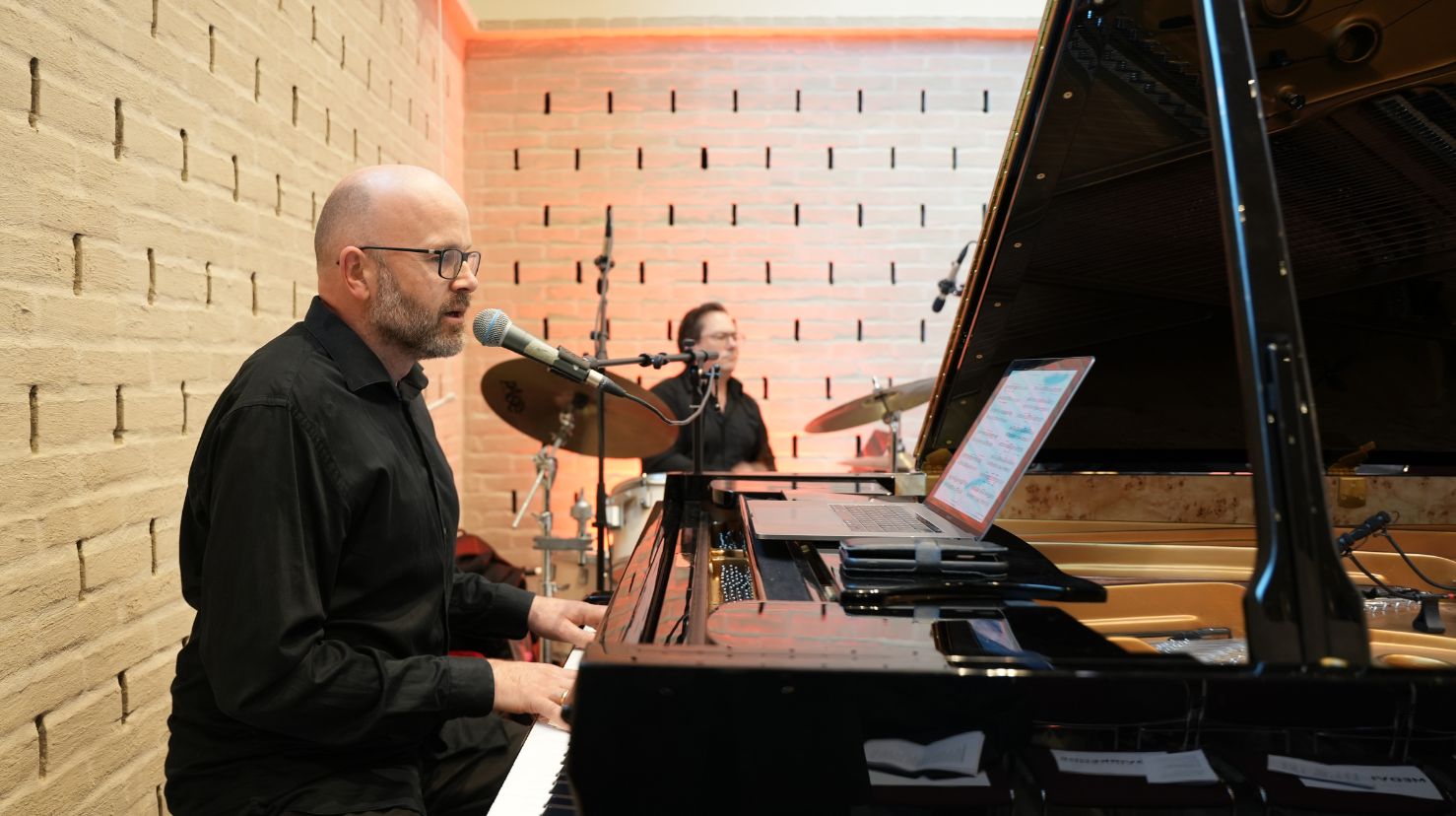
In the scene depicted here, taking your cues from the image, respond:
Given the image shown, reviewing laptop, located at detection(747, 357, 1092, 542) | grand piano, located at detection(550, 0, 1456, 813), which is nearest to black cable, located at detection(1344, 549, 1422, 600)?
grand piano, located at detection(550, 0, 1456, 813)

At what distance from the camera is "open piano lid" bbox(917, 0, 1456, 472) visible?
1.64 metres

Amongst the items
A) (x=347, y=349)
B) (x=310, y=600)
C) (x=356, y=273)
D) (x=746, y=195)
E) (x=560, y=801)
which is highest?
(x=746, y=195)

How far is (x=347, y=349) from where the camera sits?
169cm

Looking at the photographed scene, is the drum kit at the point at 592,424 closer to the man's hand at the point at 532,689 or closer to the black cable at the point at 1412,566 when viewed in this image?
the man's hand at the point at 532,689

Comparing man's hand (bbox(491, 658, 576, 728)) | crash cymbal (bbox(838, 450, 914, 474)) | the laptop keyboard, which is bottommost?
man's hand (bbox(491, 658, 576, 728))

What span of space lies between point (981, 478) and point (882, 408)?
238cm

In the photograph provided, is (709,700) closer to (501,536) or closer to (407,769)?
(407,769)

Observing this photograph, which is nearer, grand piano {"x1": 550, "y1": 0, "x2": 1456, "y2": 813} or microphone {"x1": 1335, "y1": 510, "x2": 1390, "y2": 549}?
grand piano {"x1": 550, "y1": 0, "x2": 1456, "y2": 813}

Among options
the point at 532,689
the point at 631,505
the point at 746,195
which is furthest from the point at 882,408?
the point at 532,689

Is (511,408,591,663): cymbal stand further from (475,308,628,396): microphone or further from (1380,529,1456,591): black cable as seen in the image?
(1380,529,1456,591): black cable

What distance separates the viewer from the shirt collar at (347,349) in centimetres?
166

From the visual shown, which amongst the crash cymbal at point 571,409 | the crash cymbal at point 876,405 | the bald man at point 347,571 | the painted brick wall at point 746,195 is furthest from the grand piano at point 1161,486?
the painted brick wall at point 746,195

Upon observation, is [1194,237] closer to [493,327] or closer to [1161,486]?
[1161,486]

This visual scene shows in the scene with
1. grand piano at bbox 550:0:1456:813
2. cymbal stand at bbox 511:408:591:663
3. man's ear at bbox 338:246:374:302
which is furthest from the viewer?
cymbal stand at bbox 511:408:591:663
